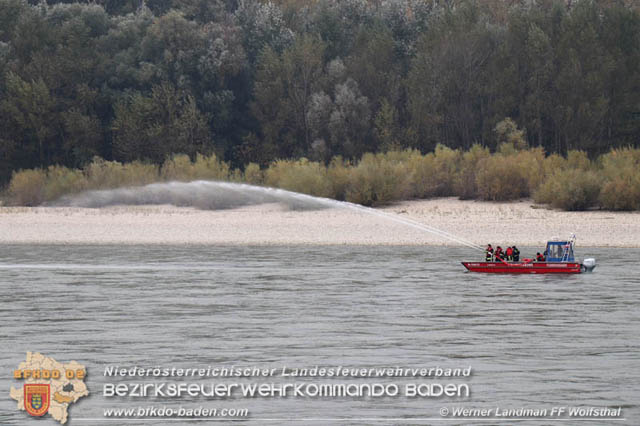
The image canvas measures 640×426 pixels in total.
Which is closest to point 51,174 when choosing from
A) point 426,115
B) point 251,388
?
point 426,115

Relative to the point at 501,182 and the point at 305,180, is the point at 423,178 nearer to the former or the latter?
the point at 501,182

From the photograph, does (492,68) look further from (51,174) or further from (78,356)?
(78,356)

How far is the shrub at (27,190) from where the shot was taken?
1924 inches

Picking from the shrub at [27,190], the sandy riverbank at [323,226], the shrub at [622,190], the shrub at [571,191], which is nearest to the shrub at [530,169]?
the sandy riverbank at [323,226]

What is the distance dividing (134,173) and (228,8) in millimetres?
30979

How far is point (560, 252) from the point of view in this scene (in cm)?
2803

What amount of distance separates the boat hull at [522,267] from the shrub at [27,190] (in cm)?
2751

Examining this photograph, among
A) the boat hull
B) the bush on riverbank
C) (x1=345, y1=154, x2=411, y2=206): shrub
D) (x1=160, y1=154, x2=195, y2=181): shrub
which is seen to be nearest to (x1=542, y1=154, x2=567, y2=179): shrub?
the bush on riverbank

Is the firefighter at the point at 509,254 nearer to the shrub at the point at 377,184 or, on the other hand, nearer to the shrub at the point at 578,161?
the shrub at the point at 377,184

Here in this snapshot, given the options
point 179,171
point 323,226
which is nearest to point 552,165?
point 323,226

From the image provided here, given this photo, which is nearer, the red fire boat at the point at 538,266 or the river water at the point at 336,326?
the river water at the point at 336,326

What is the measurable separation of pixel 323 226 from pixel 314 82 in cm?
2541

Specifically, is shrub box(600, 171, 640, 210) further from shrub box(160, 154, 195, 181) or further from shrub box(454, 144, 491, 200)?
shrub box(160, 154, 195, 181)

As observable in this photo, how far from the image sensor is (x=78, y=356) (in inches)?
636
